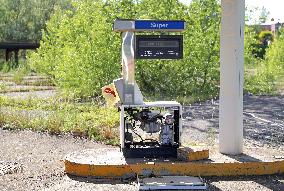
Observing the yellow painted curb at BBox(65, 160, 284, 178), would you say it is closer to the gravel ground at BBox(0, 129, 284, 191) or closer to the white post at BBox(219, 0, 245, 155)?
the gravel ground at BBox(0, 129, 284, 191)

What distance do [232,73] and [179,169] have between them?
1.90 metres

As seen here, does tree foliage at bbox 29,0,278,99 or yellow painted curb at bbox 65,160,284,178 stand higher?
tree foliage at bbox 29,0,278,99

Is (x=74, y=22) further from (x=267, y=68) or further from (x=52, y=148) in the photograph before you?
(x=52, y=148)

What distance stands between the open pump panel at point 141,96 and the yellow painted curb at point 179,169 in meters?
0.57

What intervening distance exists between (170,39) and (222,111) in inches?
58.6

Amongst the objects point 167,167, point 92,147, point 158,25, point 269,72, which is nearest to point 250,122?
point 92,147

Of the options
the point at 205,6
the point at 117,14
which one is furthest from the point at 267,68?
the point at 117,14

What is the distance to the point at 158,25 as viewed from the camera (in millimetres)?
8867

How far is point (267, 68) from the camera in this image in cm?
2780

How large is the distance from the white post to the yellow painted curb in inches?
29.5

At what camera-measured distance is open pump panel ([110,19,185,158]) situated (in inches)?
350

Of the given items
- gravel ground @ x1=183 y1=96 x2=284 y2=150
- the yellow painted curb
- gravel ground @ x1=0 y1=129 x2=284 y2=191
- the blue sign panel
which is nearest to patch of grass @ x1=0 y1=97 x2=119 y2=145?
gravel ground @ x1=0 y1=129 x2=284 y2=191

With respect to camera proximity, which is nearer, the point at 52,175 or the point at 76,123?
the point at 52,175

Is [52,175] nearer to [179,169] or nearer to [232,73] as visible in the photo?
[179,169]
